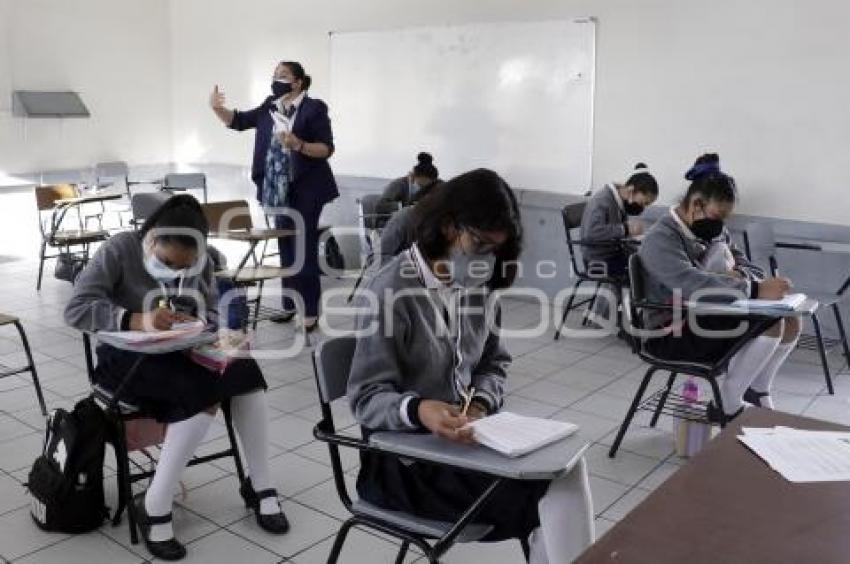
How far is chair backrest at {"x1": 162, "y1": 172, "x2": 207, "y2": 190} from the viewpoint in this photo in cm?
727

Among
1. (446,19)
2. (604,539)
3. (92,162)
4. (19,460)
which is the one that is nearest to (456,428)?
(604,539)

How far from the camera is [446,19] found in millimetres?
6258

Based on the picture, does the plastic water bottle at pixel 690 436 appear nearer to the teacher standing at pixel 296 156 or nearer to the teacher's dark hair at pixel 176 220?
the teacher's dark hair at pixel 176 220

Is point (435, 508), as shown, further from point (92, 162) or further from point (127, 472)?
point (92, 162)

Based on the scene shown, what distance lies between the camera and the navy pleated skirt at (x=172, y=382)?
241cm

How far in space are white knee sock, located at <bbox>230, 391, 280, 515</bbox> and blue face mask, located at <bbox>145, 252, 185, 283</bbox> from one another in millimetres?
451

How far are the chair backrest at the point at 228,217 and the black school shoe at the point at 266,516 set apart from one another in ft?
8.98

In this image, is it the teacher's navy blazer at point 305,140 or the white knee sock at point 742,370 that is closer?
the white knee sock at point 742,370

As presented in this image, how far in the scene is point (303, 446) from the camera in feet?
10.7

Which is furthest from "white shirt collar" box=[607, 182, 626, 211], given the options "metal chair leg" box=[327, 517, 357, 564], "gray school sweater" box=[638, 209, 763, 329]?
"metal chair leg" box=[327, 517, 357, 564]

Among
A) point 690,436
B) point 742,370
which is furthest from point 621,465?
point 742,370

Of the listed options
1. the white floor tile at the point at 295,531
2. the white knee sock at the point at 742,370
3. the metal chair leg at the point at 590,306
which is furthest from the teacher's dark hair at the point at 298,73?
the white knee sock at the point at 742,370

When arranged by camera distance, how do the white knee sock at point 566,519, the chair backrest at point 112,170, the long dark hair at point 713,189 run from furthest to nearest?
the chair backrest at point 112,170 < the long dark hair at point 713,189 < the white knee sock at point 566,519

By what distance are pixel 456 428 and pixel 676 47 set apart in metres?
4.41
